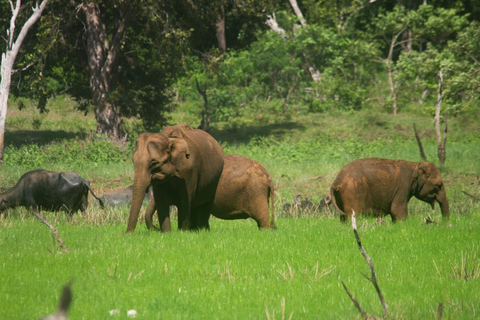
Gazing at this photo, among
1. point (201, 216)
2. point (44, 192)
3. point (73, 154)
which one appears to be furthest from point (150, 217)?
point (73, 154)

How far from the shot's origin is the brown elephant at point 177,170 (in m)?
9.48

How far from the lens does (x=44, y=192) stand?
14.4m

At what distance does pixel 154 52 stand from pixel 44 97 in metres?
5.23

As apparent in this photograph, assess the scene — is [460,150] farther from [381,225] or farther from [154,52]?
[381,225]

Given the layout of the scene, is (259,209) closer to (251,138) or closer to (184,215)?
(184,215)

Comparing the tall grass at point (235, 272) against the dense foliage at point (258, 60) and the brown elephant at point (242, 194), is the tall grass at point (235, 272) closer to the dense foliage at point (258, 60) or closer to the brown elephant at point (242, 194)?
the brown elephant at point (242, 194)

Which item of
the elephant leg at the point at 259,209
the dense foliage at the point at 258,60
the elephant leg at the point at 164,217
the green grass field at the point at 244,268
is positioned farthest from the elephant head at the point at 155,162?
the dense foliage at the point at 258,60

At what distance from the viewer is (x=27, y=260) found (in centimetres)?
826

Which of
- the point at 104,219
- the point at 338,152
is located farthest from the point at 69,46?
the point at 104,219

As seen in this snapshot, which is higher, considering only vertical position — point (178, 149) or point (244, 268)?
point (178, 149)

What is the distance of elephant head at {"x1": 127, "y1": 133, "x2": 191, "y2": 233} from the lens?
9.41 meters

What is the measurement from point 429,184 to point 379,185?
1.35 meters

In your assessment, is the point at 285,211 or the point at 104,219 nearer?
the point at 104,219

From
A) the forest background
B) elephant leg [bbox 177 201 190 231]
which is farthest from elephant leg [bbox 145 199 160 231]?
elephant leg [bbox 177 201 190 231]
